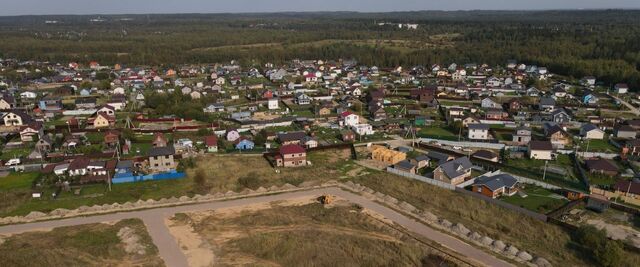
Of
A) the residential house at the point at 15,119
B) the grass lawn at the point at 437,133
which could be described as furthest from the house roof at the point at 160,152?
the residential house at the point at 15,119

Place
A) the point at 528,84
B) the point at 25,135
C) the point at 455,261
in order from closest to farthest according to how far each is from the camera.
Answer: the point at 455,261 → the point at 25,135 → the point at 528,84

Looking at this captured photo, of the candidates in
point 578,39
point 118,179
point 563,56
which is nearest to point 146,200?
point 118,179

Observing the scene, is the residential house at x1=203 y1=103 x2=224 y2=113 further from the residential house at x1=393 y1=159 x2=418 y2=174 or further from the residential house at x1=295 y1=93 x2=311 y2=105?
the residential house at x1=393 y1=159 x2=418 y2=174

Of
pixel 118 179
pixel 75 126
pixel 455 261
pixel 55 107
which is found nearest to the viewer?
pixel 455 261

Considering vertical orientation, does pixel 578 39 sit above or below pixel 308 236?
above

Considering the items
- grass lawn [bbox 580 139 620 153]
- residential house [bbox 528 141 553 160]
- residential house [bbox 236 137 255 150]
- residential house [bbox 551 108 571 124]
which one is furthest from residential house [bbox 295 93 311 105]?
grass lawn [bbox 580 139 620 153]

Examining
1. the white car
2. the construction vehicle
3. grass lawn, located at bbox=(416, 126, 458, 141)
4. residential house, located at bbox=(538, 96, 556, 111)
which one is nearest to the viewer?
the construction vehicle

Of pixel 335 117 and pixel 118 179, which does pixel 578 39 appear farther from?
pixel 118 179

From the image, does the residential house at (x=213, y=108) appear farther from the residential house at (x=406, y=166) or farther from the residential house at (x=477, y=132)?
the residential house at (x=477, y=132)
